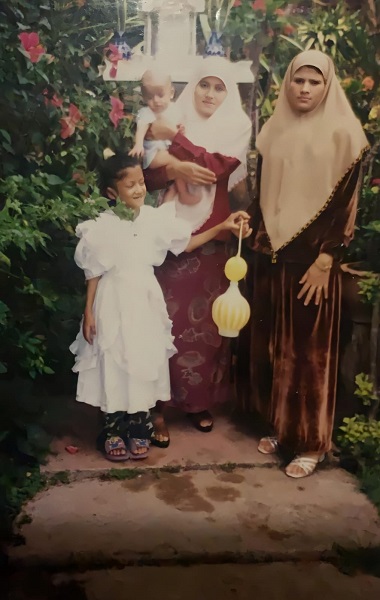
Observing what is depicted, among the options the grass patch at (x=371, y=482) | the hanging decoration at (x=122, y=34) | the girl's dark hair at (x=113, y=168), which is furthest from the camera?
the grass patch at (x=371, y=482)

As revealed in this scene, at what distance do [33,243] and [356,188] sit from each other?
73 cm

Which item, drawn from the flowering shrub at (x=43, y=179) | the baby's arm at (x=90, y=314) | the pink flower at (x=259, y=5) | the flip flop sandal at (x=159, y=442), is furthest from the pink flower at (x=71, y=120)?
the flip flop sandal at (x=159, y=442)

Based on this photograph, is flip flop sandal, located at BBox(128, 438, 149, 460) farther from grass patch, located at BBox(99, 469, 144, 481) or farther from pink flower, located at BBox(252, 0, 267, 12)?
pink flower, located at BBox(252, 0, 267, 12)

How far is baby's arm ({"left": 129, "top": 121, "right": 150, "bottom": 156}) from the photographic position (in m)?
1.45

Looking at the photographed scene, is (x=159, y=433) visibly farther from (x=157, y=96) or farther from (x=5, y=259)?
(x=157, y=96)

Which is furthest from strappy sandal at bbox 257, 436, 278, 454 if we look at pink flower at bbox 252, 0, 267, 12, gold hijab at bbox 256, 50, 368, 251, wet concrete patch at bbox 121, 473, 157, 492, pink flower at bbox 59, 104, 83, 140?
pink flower at bbox 252, 0, 267, 12

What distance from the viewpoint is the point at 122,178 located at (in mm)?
1478

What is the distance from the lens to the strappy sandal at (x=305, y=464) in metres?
1.61

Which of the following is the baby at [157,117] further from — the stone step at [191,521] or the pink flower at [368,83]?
the stone step at [191,521]

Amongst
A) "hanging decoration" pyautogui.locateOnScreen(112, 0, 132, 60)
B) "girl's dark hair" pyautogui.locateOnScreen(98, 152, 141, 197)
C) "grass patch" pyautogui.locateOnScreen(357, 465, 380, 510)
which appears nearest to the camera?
"hanging decoration" pyautogui.locateOnScreen(112, 0, 132, 60)

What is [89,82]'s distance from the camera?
4.66 feet

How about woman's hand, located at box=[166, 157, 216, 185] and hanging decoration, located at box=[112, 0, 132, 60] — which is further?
woman's hand, located at box=[166, 157, 216, 185]

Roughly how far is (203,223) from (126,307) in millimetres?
259

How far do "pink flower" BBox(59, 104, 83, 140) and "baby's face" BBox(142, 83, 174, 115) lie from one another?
0.49 feet
